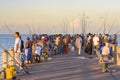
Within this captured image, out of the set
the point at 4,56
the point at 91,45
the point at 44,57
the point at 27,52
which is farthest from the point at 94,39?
the point at 4,56

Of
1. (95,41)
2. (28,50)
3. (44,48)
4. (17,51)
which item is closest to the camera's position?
Result: (17,51)

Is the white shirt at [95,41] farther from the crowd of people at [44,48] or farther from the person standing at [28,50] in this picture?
the person standing at [28,50]

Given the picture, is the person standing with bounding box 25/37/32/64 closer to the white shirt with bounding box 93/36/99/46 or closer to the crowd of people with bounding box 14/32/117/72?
the crowd of people with bounding box 14/32/117/72

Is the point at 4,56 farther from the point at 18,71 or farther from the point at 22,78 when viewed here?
the point at 22,78

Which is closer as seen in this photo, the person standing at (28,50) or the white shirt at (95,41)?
the person standing at (28,50)

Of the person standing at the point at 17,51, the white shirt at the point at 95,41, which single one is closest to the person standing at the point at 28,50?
the person standing at the point at 17,51

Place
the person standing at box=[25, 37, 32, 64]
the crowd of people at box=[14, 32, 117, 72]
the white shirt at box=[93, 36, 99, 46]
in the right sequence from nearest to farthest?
1. the crowd of people at box=[14, 32, 117, 72]
2. the person standing at box=[25, 37, 32, 64]
3. the white shirt at box=[93, 36, 99, 46]

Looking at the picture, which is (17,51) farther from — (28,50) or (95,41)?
(95,41)

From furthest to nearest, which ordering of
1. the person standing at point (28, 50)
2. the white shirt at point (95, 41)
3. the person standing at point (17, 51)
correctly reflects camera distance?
the white shirt at point (95, 41), the person standing at point (28, 50), the person standing at point (17, 51)

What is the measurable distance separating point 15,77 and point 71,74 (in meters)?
2.56

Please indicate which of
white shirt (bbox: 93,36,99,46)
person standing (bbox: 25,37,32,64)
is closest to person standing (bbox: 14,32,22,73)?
person standing (bbox: 25,37,32,64)

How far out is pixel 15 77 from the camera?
1675 cm

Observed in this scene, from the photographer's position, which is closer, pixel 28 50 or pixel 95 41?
pixel 28 50

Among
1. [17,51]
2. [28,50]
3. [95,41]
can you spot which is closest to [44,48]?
[95,41]
